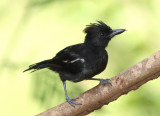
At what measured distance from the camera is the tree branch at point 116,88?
3611 mm

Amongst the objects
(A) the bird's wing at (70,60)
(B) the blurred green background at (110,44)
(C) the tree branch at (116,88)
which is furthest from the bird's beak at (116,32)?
(C) the tree branch at (116,88)

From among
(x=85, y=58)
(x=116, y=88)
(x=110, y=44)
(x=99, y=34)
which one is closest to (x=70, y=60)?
(x=85, y=58)

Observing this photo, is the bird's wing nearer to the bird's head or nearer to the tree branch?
the bird's head

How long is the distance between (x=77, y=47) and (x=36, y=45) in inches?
56.3

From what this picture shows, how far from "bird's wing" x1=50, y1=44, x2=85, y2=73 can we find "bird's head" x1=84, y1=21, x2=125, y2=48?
0.96ft

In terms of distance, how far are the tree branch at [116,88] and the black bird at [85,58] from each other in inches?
15.7

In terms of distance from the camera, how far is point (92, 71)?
4305mm

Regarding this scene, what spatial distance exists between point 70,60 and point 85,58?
6.6 inches

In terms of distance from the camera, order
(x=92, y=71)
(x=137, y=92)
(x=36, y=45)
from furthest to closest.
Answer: (x=36, y=45), (x=137, y=92), (x=92, y=71)

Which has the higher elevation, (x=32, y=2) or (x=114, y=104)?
(x=32, y=2)

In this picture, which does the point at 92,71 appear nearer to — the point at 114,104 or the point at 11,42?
the point at 114,104

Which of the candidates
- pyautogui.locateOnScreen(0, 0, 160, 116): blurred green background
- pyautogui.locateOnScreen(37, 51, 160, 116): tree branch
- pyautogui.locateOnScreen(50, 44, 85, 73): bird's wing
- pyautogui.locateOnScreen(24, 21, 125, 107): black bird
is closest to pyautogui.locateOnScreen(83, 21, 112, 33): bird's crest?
pyautogui.locateOnScreen(24, 21, 125, 107): black bird

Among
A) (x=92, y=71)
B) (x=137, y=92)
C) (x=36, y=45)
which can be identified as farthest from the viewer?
(x=36, y=45)

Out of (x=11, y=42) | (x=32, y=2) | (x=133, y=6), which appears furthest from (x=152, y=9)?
(x=11, y=42)
